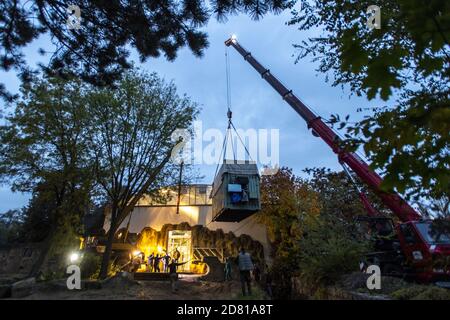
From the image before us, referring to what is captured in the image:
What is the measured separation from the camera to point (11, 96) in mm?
6246

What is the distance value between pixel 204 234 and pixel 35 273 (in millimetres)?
10399

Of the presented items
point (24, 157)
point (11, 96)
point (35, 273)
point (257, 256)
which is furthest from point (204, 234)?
point (11, 96)

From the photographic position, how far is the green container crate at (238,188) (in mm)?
11153

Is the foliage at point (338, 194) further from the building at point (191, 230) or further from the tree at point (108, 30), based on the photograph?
the tree at point (108, 30)

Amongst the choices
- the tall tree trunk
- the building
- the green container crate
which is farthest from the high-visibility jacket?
the building

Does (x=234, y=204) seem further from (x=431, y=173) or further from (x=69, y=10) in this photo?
(x=431, y=173)

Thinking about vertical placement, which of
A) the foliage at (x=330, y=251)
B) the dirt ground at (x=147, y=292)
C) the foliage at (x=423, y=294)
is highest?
the foliage at (x=330, y=251)

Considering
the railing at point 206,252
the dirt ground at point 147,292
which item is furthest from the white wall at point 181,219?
the dirt ground at point 147,292

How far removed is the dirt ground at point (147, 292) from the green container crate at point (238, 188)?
2.90 metres

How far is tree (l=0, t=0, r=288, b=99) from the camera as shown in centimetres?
530

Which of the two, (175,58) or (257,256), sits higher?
(175,58)
